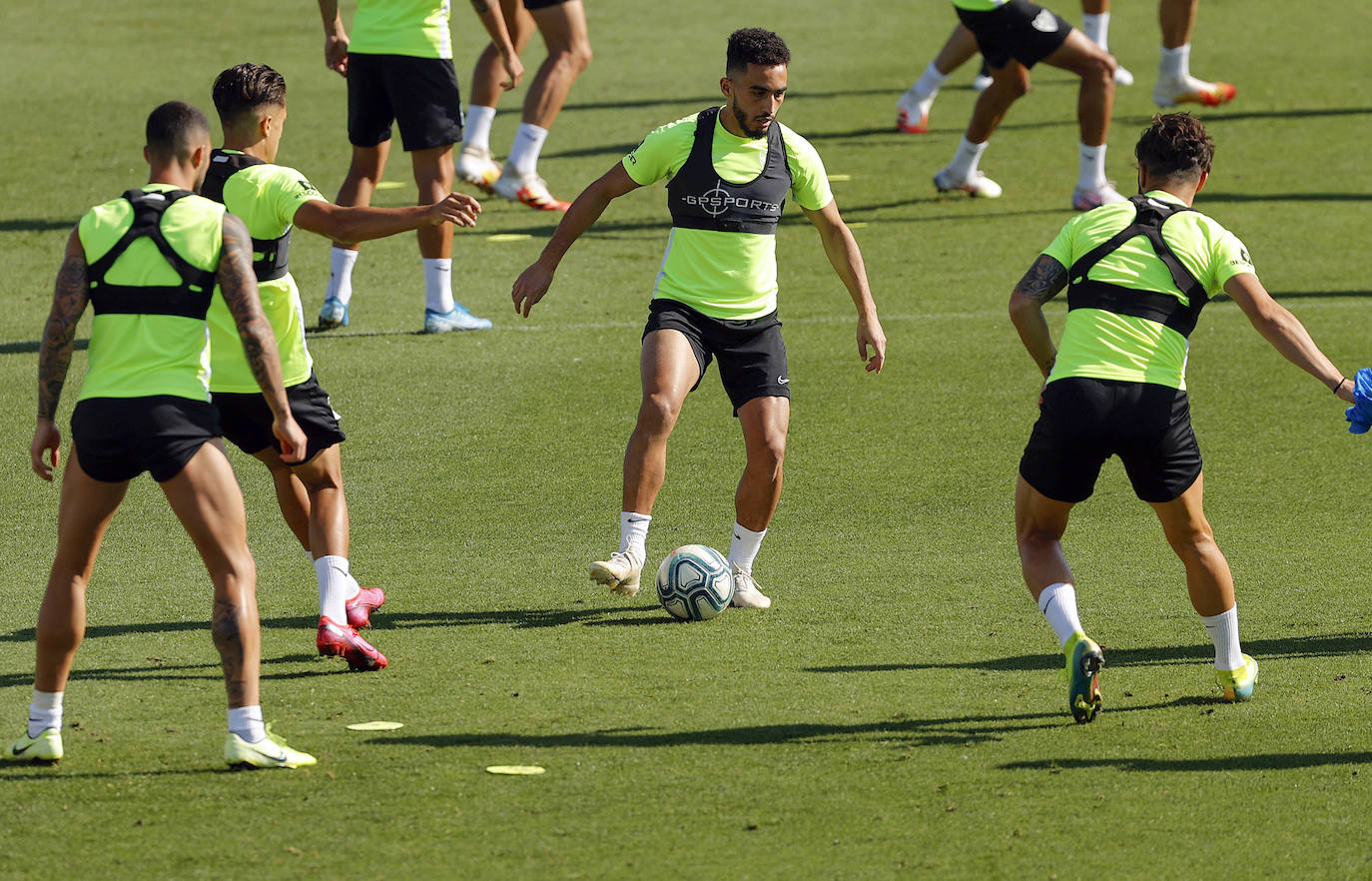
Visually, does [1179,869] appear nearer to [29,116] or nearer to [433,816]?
[433,816]

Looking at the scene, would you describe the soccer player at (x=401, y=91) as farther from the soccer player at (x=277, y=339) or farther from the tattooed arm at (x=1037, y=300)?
the tattooed arm at (x=1037, y=300)

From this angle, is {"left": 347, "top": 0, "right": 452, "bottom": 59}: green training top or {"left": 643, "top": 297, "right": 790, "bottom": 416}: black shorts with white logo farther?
{"left": 347, "top": 0, "right": 452, "bottom": 59}: green training top

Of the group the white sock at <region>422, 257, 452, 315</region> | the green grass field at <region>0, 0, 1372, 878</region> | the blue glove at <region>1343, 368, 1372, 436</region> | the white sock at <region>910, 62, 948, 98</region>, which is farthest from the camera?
the white sock at <region>910, 62, 948, 98</region>

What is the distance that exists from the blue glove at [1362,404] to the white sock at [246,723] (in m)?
3.38

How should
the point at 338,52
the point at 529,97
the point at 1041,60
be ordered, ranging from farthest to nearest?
the point at 529,97
the point at 1041,60
the point at 338,52

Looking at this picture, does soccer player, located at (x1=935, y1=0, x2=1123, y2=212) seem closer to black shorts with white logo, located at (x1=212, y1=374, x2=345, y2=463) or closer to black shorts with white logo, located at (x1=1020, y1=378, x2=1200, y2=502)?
black shorts with white logo, located at (x1=1020, y1=378, x2=1200, y2=502)

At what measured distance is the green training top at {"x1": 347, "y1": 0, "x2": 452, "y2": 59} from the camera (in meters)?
9.91

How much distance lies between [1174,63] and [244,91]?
1102 cm

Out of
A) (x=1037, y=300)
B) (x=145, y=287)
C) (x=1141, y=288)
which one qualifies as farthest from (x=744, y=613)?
(x=145, y=287)

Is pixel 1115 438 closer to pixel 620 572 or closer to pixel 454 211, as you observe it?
pixel 620 572

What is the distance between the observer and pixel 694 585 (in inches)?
260

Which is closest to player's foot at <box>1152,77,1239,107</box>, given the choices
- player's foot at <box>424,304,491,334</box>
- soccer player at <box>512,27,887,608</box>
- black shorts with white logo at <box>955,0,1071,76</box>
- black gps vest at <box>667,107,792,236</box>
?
black shorts with white logo at <box>955,0,1071,76</box>

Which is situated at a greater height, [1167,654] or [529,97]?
[529,97]

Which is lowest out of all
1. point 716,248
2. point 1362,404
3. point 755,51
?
point 1362,404
